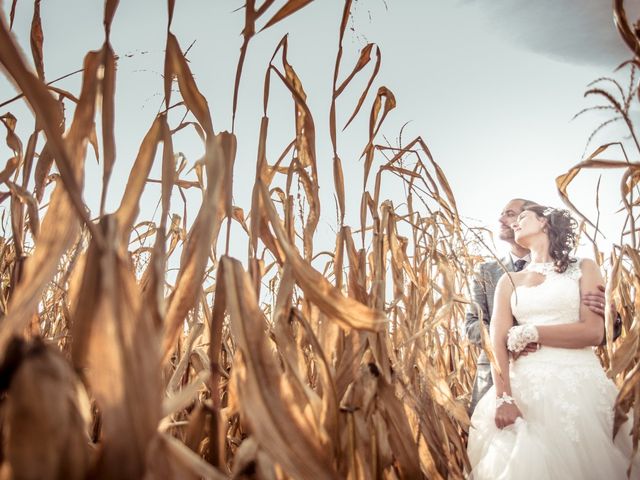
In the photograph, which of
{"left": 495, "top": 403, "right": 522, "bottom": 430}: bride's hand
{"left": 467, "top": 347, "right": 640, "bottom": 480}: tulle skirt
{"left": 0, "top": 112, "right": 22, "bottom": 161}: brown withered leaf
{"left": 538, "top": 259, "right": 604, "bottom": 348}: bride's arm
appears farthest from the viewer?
{"left": 538, "top": 259, "right": 604, "bottom": 348}: bride's arm

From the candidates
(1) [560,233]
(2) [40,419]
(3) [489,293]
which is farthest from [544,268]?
(2) [40,419]

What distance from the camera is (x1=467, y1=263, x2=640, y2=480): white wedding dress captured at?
1230 mm

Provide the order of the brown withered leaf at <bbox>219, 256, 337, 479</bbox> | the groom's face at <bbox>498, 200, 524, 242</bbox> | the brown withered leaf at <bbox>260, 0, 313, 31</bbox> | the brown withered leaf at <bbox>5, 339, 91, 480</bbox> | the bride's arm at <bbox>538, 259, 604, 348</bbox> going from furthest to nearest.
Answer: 1. the groom's face at <bbox>498, 200, 524, 242</bbox>
2. the bride's arm at <bbox>538, 259, 604, 348</bbox>
3. the brown withered leaf at <bbox>260, 0, 313, 31</bbox>
4. the brown withered leaf at <bbox>219, 256, 337, 479</bbox>
5. the brown withered leaf at <bbox>5, 339, 91, 480</bbox>

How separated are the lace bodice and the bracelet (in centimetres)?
39

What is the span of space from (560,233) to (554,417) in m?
0.83

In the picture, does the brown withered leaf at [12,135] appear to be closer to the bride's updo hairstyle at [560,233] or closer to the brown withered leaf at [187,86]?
the brown withered leaf at [187,86]

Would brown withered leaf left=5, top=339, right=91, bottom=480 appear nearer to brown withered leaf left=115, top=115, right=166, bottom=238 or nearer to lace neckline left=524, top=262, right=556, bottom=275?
brown withered leaf left=115, top=115, right=166, bottom=238

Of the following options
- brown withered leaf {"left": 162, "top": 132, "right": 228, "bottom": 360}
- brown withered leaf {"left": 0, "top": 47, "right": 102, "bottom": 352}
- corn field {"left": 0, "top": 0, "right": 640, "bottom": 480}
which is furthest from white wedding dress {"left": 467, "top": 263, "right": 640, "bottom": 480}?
brown withered leaf {"left": 0, "top": 47, "right": 102, "bottom": 352}

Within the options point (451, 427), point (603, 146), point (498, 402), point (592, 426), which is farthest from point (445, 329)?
point (603, 146)

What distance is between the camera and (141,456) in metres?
0.26

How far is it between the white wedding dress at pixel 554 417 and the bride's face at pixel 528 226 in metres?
0.24

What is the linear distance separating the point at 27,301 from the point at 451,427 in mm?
653

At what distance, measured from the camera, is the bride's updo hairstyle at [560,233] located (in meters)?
1.91

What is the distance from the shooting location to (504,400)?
146 cm
